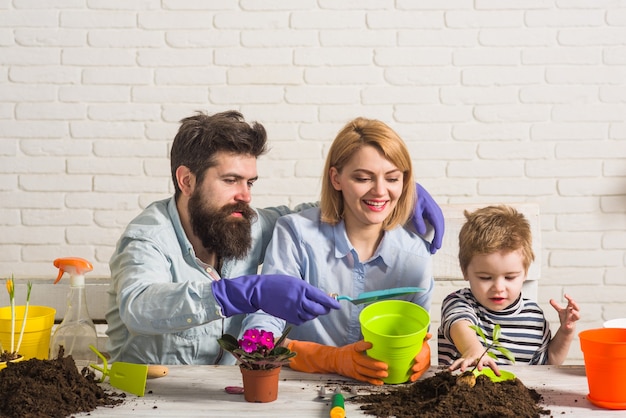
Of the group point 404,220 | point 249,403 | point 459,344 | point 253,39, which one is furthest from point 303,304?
point 253,39

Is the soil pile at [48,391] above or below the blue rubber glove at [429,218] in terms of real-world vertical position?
below

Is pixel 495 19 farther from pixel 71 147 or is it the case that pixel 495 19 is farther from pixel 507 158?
pixel 71 147

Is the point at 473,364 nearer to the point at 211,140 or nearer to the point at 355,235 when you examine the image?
the point at 355,235

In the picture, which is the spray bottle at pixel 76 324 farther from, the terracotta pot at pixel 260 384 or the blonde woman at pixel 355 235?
the blonde woman at pixel 355 235

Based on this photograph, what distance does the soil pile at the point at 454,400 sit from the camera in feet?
5.02

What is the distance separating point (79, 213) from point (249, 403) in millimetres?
2029

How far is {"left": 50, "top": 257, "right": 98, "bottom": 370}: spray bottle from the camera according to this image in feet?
5.82

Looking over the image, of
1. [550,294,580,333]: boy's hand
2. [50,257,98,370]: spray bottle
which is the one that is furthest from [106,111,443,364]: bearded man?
[550,294,580,333]: boy's hand

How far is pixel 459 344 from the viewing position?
78.4 inches

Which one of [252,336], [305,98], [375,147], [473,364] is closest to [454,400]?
[473,364]

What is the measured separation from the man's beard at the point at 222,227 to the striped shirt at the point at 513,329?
0.63 m

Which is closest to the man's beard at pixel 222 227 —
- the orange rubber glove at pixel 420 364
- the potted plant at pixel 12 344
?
the potted plant at pixel 12 344

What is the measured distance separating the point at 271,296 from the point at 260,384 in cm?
24

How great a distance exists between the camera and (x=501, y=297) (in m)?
2.18
